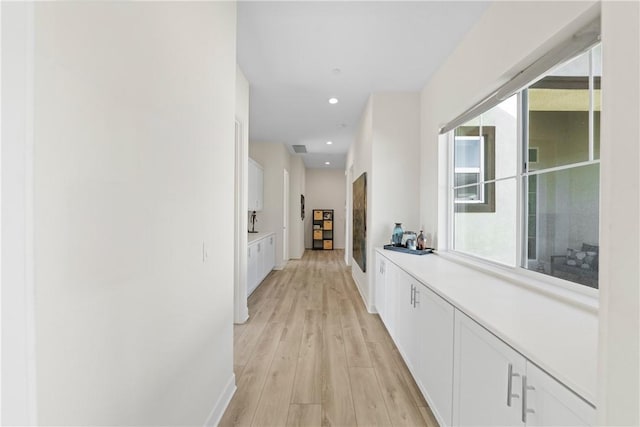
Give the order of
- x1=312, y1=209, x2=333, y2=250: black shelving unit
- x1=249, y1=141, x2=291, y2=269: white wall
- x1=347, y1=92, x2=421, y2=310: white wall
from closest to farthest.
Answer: x1=347, y1=92, x2=421, y2=310: white wall < x1=249, y1=141, x2=291, y2=269: white wall < x1=312, y1=209, x2=333, y2=250: black shelving unit

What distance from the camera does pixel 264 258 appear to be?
17.1 ft

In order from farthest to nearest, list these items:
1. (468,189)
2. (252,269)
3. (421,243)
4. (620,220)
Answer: (252,269), (421,243), (468,189), (620,220)

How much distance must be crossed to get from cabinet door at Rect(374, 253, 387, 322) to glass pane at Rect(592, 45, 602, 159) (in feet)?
6.38

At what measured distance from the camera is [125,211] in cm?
90

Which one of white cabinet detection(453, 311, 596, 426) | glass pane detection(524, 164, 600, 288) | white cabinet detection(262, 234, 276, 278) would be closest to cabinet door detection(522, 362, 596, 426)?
white cabinet detection(453, 311, 596, 426)

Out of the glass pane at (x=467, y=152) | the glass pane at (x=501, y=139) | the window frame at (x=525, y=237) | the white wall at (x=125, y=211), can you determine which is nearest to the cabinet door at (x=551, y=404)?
the window frame at (x=525, y=237)

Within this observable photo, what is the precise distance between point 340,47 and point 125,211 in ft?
7.77

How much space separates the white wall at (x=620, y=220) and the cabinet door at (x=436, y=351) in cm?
110

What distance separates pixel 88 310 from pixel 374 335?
264 cm

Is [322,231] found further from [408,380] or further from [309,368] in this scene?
[408,380]

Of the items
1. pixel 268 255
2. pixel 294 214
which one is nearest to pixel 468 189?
pixel 268 255

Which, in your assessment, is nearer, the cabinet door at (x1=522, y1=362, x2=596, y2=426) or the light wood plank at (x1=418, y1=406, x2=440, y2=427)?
the cabinet door at (x1=522, y1=362, x2=596, y2=426)

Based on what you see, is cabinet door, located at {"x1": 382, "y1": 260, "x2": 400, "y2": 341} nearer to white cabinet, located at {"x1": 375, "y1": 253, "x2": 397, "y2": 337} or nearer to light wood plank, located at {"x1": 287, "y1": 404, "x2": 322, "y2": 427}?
white cabinet, located at {"x1": 375, "y1": 253, "x2": 397, "y2": 337}

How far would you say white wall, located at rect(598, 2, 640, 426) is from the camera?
0.42 metres
